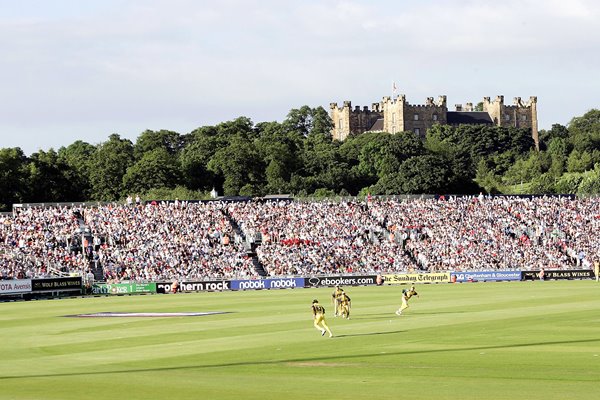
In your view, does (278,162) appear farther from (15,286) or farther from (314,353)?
(314,353)

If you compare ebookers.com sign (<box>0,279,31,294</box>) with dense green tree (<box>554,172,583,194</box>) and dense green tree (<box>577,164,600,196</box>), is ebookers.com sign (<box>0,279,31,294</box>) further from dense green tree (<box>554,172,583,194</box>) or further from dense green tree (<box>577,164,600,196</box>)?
dense green tree (<box>554,172,583,194</box>)

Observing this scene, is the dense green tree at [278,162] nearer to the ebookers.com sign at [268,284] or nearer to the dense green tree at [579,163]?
the dense green tree at [579,163]

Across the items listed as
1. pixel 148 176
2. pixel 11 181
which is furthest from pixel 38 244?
pixel 148 176

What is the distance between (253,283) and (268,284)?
1.03m

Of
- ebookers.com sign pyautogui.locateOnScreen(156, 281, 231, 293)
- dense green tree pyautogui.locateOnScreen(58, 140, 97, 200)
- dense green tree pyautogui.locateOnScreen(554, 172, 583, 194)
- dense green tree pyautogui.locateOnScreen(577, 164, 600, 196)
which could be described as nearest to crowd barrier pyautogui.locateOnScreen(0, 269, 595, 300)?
ebookers.com sign pyautogui.locateOnScreen(156, 281, 231, 293)

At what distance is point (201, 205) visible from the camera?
83.4 metres

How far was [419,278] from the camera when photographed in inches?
2886

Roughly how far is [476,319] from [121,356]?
14727 millimetres

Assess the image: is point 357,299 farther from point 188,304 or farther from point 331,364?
point 331,364

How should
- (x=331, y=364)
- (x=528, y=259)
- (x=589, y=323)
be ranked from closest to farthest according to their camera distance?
(x=331, y=364), (x=589, y=323), (x=528, y=259)

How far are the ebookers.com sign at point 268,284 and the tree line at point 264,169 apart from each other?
4643 centimetres

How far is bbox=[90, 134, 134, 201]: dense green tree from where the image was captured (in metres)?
133

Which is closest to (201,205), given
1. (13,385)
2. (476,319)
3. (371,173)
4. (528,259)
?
(528,259)

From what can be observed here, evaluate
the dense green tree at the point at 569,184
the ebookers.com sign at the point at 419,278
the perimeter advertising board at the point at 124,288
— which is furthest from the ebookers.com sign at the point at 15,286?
the dense green tree at the point at 569,184
